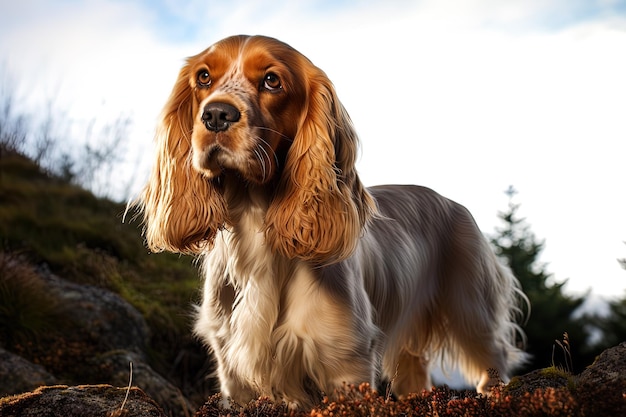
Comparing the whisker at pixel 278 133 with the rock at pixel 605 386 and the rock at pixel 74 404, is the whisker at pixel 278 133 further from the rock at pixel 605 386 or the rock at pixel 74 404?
the rock at pixel 605 386

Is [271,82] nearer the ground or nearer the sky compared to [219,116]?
nearer the sky

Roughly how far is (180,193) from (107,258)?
4.32 meters

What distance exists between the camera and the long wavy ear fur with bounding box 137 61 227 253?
Answer: 3.25 m

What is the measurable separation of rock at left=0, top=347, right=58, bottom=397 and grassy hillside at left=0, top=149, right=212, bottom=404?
628 millimetres

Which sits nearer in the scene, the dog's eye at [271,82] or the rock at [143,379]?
the dog's eye at [271,82]

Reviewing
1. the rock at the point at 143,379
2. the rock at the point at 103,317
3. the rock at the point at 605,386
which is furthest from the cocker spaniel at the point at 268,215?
the rock at the point at 103,317

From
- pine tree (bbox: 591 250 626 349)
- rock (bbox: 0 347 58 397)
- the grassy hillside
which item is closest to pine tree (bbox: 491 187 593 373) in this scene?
pine tree (bbox: 591 250 626 349)

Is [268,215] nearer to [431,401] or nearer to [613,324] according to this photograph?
[431,401]

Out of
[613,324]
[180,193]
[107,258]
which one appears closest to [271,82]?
[180,193]

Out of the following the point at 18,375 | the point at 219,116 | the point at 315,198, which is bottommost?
the point at 18,375

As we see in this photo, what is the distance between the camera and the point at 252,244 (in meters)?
3.31

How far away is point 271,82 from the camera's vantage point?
9.80 ft

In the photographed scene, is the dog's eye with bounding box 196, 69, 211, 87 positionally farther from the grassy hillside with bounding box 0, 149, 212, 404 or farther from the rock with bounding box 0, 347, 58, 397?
the grassy hillside with bounding box 0, 149, 212, 404

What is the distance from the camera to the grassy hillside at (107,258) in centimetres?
655
